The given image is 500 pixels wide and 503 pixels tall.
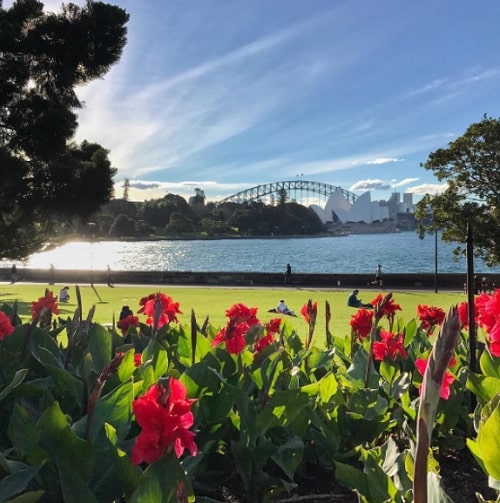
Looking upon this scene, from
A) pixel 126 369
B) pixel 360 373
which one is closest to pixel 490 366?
pixel 360 373

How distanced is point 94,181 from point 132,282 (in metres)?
14.9

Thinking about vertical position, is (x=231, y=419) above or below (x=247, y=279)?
above

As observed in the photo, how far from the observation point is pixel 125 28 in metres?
13.6

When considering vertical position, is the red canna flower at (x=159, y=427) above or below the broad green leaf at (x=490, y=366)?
above

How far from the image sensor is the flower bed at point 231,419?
1.38 meters

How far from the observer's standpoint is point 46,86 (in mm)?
14188

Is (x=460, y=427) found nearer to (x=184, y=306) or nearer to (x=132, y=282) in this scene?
(x=184, y=306)

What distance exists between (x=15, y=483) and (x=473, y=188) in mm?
20872

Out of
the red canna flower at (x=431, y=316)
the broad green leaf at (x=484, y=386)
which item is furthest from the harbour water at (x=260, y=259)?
A: the broad green leaf at (x=484, y=386)

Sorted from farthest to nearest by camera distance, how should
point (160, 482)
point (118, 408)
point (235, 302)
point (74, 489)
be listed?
point (235, 302) → point (118, 408) → point (74, 489) → point (160, 482)

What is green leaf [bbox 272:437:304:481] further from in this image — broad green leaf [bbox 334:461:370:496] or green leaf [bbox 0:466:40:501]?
green leaf [bbox 0:466:40:501]

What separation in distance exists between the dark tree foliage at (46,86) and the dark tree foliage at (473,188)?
42.0ft

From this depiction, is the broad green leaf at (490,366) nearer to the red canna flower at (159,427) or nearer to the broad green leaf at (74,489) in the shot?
the red canna flower at (159,427)

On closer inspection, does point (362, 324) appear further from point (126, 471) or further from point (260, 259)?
point (260, 259)
